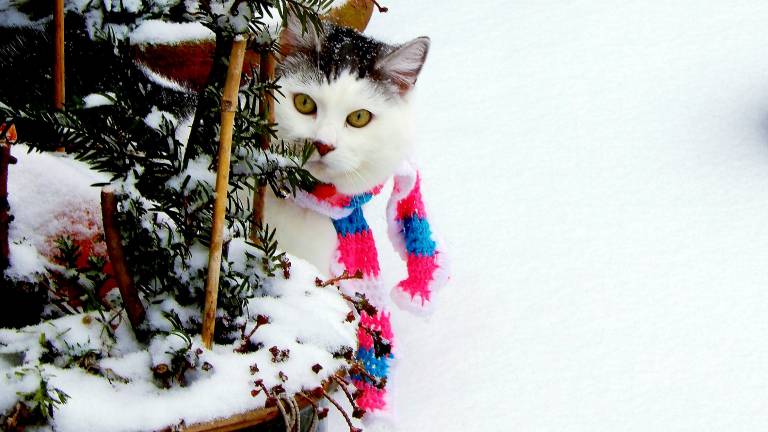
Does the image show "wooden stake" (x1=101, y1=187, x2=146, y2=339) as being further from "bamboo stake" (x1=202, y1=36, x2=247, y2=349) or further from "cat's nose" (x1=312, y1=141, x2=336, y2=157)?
"cat's nose" (x1=312, y1=141, x2=336, y2=157)

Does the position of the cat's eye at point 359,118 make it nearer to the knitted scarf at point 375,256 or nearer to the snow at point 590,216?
the knitted scarf at point 375,256

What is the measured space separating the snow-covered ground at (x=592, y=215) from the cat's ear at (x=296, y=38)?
38cm

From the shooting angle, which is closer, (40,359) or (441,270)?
(40,359)

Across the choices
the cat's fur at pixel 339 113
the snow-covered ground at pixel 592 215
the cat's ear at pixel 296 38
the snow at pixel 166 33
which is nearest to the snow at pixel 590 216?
the snow-covered ground at pixel 592 215

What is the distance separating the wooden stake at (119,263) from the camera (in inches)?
17.0

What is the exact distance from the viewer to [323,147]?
71 cm

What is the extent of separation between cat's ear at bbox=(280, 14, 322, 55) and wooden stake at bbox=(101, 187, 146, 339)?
0.36m

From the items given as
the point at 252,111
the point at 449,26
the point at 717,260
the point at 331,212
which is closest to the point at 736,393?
the point at 717,260

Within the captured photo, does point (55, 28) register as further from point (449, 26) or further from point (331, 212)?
point (449, 26)

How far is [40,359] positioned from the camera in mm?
421

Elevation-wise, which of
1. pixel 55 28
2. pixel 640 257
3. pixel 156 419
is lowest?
pixel 156 419

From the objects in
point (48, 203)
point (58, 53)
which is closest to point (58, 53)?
point (58, 53)

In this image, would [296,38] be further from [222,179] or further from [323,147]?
[222,179]

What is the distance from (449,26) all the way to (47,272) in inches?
46.4
